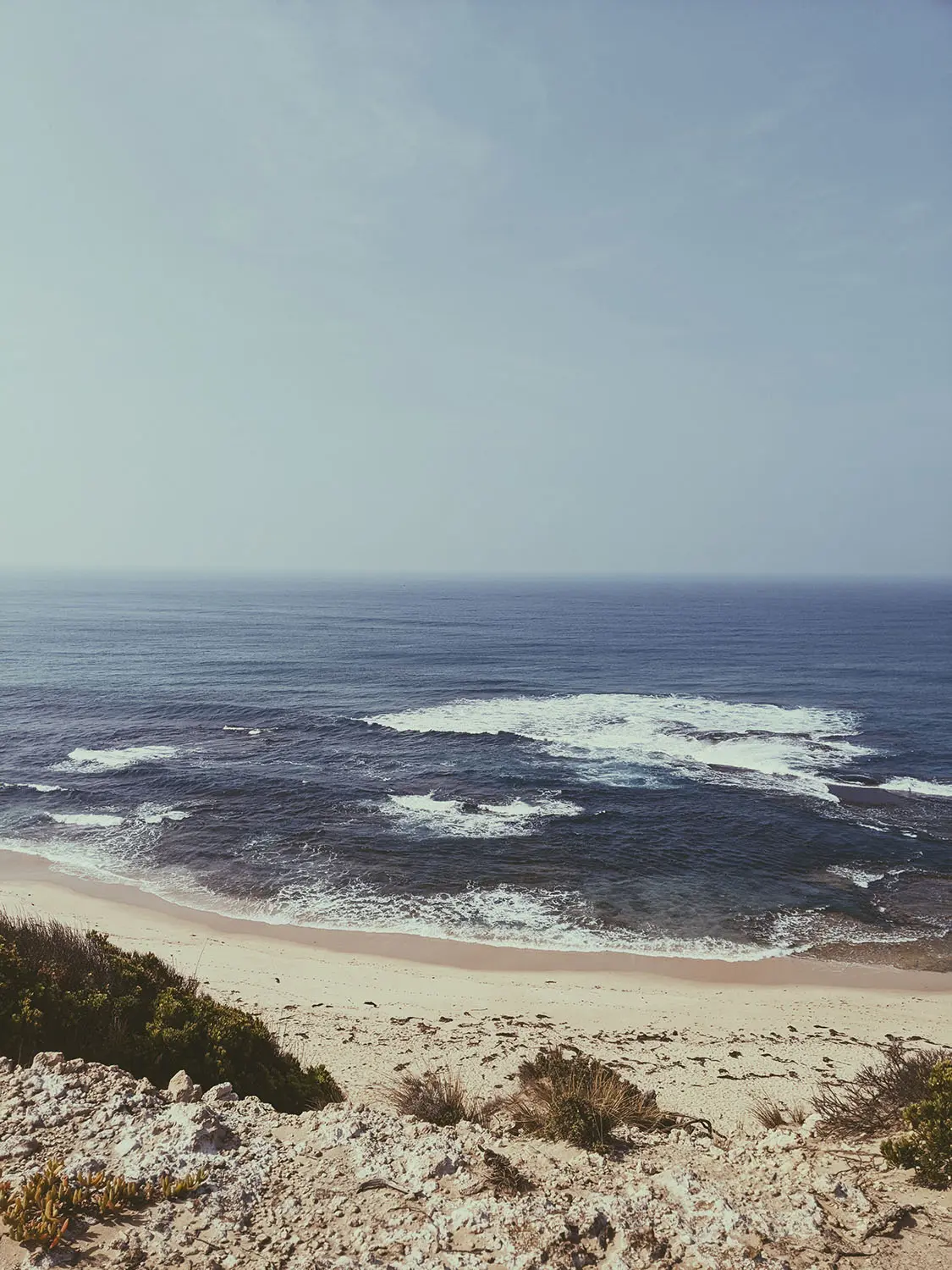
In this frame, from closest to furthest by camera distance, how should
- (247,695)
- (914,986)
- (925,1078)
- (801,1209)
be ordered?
(801,1209) → (925,1078) → (914,986) → (247,695)

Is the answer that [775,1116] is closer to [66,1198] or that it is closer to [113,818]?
[66,1198]

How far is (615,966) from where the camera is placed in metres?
21.8

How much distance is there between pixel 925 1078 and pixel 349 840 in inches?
953

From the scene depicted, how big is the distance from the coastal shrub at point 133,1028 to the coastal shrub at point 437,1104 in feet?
4.67


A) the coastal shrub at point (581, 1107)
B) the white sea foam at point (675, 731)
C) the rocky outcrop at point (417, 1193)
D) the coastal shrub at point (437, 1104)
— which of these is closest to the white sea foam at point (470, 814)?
the white sea foam at point (675, 731)

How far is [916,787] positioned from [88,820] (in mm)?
45286

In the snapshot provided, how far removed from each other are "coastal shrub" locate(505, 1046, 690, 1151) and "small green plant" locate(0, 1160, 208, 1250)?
5088 millimetres

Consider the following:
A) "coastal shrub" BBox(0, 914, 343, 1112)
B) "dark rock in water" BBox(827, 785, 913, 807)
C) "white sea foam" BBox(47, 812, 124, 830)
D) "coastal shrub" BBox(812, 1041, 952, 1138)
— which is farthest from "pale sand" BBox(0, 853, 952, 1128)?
"dark rock in water" BBox(827, 785, 913, 807)

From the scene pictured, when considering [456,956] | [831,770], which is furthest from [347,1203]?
[831,770]

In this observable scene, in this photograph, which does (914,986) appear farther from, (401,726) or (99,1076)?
(401,726)

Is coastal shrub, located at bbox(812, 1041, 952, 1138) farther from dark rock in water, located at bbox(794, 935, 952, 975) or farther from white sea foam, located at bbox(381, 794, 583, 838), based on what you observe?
white sea foam, located at bbox(381, 794, 583, 838)

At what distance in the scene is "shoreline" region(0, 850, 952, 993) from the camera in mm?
21281

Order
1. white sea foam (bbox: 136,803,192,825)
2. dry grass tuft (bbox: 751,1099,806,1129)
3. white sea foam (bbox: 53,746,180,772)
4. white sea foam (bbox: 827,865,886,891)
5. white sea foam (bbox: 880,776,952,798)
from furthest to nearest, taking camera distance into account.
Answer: white sea foam (bbox: 53,746,180,772)
white sea foam (bbox: 880,776,952,798)
white sea foam (bbox: 136,803,192,825)
white sea foam (bbox: 827,865,886,891)
dry grass tuft (bbox: 751,1099,806,1129)

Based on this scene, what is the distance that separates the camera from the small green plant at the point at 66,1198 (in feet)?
22.7
